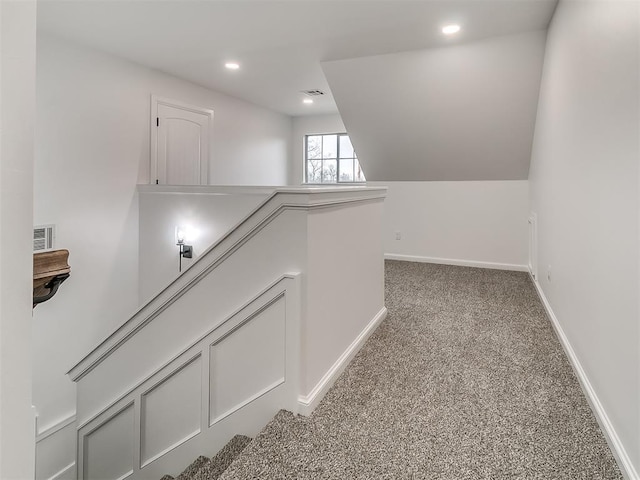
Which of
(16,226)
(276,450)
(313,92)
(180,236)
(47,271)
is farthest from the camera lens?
(313,92)

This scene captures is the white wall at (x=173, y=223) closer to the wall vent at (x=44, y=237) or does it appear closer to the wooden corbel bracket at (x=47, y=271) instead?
the wall vent at (x=44, y=237)

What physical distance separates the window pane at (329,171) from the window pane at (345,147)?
0.21 m

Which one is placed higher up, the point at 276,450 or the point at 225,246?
the point at 225,246

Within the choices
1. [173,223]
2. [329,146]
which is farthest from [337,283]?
[329,146]

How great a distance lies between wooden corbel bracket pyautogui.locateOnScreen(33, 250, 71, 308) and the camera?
2.22 feet

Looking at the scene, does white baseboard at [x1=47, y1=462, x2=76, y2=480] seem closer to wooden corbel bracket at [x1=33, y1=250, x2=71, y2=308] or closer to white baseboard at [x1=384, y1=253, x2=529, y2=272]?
wooden corbel bracket at [x1=33, y1=250, x2=71, y2=308]

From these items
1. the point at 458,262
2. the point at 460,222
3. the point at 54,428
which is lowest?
the point at 54,428

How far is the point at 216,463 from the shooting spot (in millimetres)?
1758

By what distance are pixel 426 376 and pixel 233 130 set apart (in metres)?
4.55

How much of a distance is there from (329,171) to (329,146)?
432mm

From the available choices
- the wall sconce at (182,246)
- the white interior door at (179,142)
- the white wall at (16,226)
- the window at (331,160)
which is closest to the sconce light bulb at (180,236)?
the wall sconce at (182,246)

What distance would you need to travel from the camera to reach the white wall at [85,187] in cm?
338

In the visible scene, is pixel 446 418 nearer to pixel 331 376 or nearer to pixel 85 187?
pixel 331 376

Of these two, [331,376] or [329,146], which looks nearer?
[331,376]
